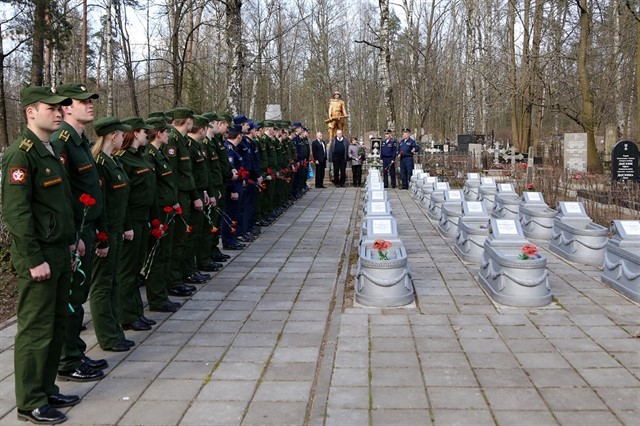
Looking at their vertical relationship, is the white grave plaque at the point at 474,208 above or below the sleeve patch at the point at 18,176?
below

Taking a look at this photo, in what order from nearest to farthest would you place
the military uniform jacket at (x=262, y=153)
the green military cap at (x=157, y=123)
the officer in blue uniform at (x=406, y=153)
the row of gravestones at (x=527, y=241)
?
the green military cap at (x=157, y=123)
the row of gravestones at (x=527, y=241)
the military uniform jacket at (x=262, y=153)
the officer in blue uniform at (x=406, y=153)

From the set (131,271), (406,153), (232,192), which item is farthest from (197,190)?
(406,153)

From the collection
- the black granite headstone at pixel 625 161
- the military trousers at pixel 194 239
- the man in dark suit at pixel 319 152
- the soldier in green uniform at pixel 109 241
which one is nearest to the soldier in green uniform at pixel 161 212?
the military trousers at pixel 194 239

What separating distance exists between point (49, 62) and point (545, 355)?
94.5 feet

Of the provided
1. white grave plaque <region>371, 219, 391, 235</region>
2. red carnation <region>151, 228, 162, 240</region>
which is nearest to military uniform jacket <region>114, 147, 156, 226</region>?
red carnation <region>151, 228, 162, 240</region>

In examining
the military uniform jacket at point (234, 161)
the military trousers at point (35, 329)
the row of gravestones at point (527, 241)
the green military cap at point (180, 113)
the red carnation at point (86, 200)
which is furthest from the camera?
the military uniform jacket at point (234, 161)

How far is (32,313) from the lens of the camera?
402cm

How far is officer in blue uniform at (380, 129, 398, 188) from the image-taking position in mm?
20891

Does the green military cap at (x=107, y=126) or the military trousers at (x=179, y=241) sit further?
the military trousers at (x=179, y=241)

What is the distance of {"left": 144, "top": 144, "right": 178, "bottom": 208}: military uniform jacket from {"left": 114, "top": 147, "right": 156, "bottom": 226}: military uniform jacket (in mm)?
431

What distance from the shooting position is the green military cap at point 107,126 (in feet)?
17.3

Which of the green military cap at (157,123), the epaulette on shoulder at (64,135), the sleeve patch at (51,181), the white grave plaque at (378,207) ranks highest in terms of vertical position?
the green military cap at (157,123)

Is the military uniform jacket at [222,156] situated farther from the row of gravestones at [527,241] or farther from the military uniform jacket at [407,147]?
the military uniform jacket at [407,147]

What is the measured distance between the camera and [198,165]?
314 inches
